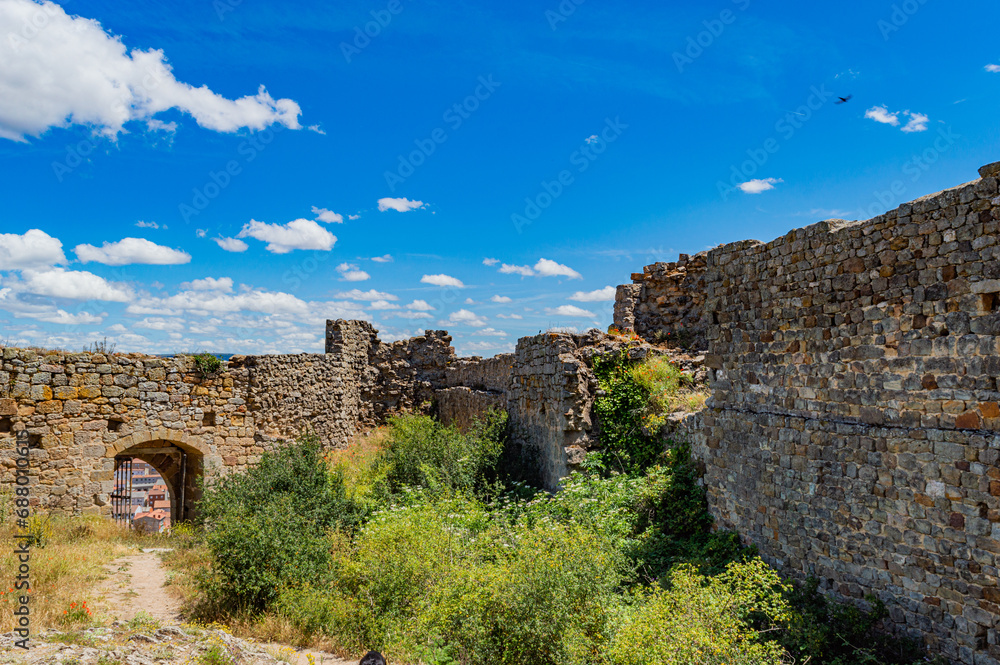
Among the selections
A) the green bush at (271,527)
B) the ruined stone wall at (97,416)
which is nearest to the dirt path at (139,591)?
the green bush at (271,527)

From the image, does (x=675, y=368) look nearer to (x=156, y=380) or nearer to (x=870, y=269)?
(x=870, y=269)

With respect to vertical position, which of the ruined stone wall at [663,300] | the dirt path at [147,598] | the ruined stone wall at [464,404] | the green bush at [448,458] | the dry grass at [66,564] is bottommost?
the dirt path at [147,598]

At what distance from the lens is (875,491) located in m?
5.44

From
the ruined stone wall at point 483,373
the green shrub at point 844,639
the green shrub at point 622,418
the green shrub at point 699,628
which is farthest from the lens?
the ruined stone wall at point 483,373

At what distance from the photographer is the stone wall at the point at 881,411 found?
4.71 meters

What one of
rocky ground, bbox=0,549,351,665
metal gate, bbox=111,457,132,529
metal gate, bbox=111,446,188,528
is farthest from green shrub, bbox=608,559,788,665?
metal gate, bbox=111,457,132,529

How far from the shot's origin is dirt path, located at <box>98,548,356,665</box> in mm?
6430

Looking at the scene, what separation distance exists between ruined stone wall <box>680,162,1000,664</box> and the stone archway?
1136 cm

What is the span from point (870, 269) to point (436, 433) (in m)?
9.98

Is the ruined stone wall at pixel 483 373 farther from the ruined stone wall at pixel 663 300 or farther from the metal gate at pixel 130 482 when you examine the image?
the metal gate at pixel 130 482

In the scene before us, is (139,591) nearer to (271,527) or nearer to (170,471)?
(271,527)

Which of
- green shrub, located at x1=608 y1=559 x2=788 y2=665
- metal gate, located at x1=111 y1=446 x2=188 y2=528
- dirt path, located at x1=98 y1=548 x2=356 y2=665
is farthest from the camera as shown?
metal gate, located at x1=111 y1=446 x2=188 y2=528

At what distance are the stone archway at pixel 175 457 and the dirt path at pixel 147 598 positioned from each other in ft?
9.59

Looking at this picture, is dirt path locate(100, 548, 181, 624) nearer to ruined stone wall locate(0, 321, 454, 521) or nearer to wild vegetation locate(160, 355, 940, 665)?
wild vegetation locate(160, 355, 940, 665)
